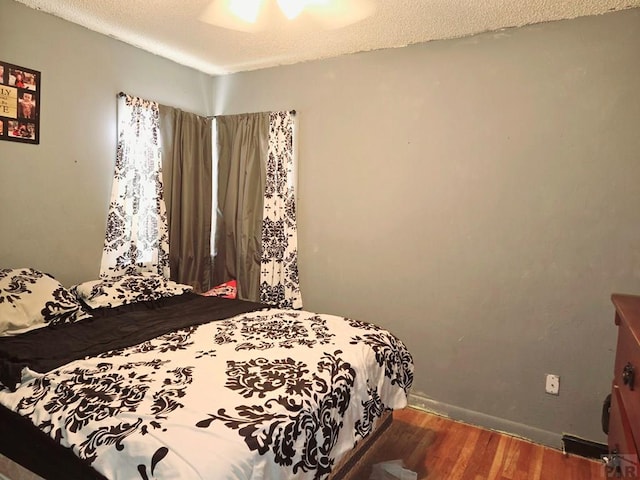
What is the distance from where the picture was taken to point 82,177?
2.76 metres

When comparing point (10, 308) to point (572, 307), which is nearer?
point (10, 308)

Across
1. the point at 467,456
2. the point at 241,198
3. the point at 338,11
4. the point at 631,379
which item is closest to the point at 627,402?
the point at 631,379

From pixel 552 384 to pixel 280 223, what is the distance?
2.15 meters

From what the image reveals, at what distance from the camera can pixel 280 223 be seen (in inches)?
133

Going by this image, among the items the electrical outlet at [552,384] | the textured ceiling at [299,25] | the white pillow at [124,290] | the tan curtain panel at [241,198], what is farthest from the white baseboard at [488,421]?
the textured ceiling at [299,25]

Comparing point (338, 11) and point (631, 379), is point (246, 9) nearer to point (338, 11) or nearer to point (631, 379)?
point (338, 11)

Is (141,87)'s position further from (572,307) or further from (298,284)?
(572,307)

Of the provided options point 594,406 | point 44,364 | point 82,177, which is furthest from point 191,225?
point 594,406

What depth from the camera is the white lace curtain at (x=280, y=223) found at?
10.9ft

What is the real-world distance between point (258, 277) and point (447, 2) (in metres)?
2.32

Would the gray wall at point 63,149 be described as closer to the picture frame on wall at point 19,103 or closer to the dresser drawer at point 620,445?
the picture frame on wall at point 19,103

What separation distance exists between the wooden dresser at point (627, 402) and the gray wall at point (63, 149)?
2921mm

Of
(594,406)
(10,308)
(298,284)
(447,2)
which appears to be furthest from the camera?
(298,284)

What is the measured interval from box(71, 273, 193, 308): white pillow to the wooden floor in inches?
64.4
